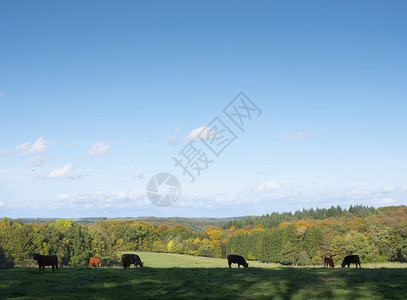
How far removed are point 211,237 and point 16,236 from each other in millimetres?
96209

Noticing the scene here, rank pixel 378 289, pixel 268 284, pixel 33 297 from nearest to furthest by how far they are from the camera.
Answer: pixel 33 297 < pixel 378 289 < pixel 268 284

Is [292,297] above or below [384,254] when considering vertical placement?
above

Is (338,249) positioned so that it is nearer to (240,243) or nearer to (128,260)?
(240,243)

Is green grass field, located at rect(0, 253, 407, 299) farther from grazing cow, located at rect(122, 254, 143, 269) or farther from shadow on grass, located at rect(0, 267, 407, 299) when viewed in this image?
grazing cow, located at rect(122, 254, 143, 269)

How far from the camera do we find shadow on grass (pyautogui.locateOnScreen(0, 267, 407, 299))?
15820mm

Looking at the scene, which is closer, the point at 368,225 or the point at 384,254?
the point at 384,254

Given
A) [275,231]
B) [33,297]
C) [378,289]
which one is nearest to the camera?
[33,297]

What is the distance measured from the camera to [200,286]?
18.4m

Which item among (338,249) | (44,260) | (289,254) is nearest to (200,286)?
(44,260)

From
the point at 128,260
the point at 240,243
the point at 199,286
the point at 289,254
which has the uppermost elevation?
the point at 128,260

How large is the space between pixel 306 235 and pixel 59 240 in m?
78.3

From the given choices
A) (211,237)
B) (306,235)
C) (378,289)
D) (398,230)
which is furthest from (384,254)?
(378,289)

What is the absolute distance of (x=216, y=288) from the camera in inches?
699

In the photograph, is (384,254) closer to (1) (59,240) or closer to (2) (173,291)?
(1) (59,240)
